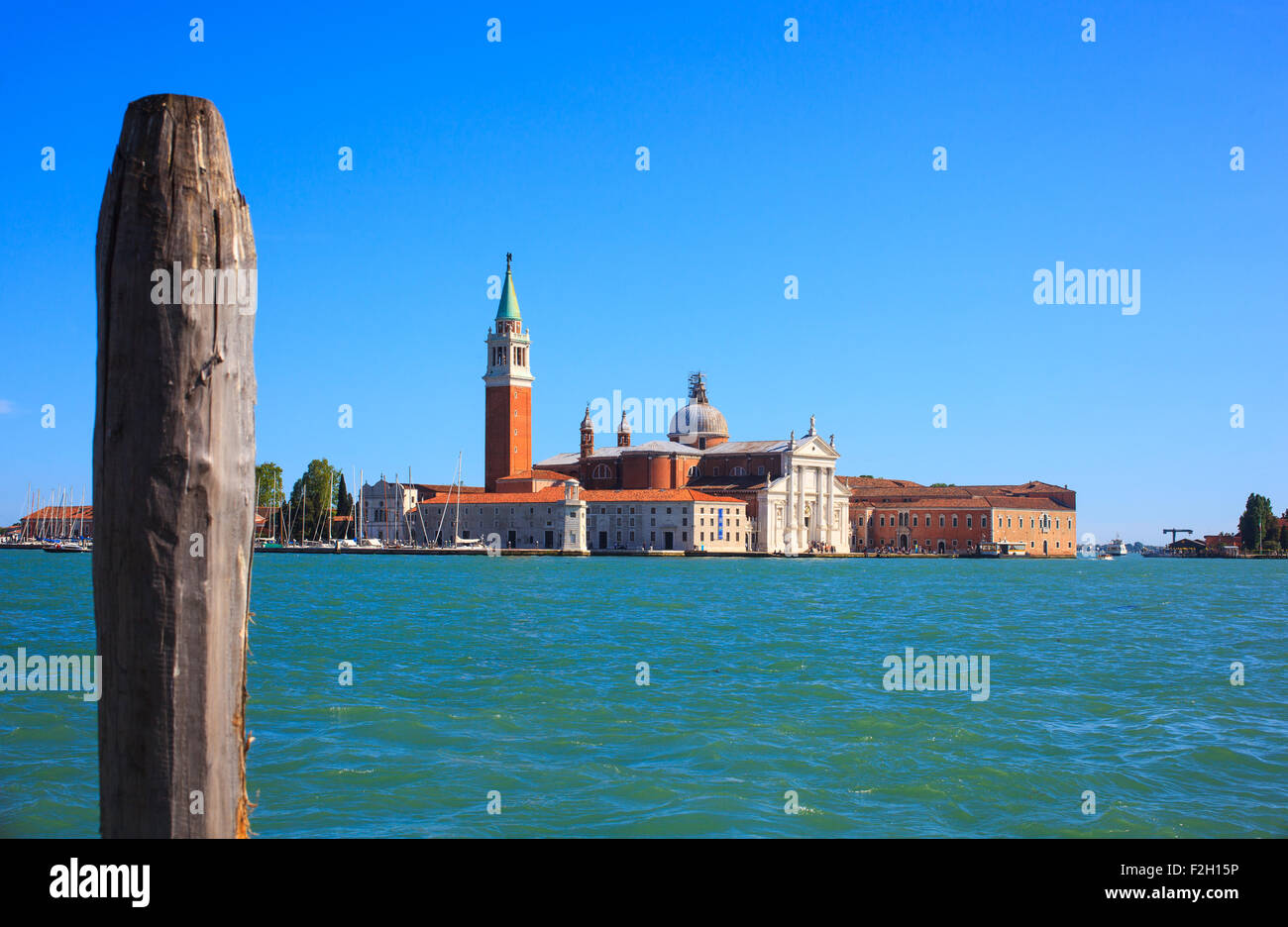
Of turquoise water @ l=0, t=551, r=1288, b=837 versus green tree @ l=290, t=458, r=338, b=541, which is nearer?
turquoise water @ l=0, t=551, r=1288, b=837

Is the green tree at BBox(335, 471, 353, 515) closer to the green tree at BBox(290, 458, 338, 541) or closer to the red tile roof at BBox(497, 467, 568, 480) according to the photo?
the green tree at BBox(290, 458, 338, 541)

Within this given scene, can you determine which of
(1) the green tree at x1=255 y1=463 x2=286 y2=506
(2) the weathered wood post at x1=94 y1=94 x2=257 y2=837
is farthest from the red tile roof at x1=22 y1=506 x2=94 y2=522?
(2) the weathered wood post at x1=94 y1=94 x2=257 y2=837

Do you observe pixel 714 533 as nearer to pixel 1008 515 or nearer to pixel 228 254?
pixel 1008 515

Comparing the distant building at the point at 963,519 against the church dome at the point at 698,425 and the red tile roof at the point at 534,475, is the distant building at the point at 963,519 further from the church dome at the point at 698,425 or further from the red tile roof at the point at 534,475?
the red tile roof at the point at 534,475

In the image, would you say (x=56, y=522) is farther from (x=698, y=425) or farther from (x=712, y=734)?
(x=712, y=734)

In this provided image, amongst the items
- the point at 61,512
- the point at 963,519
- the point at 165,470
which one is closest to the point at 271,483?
the point at 61,512
